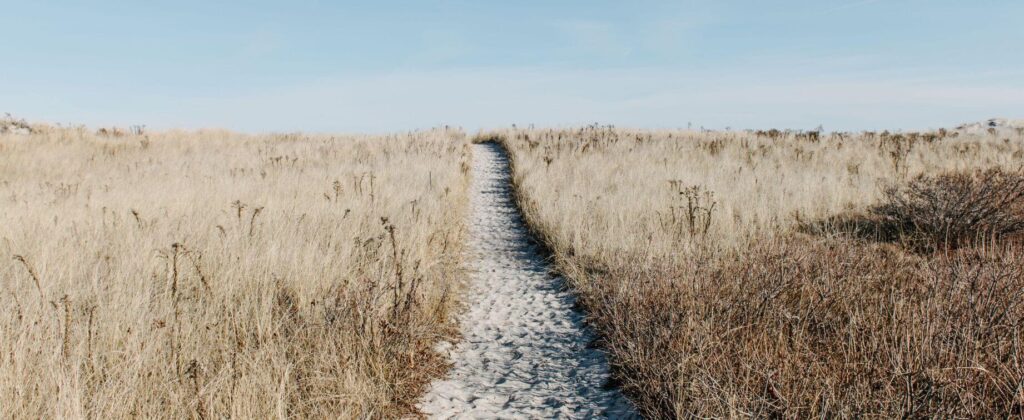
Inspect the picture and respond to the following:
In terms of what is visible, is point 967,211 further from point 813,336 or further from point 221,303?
point 221,303

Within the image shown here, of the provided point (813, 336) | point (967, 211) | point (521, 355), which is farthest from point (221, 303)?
point (967, 211)

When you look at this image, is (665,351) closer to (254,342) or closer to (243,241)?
(254,342)

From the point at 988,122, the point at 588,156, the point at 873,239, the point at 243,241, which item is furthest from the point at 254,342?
the point at 988,122

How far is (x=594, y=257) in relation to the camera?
18.9ft

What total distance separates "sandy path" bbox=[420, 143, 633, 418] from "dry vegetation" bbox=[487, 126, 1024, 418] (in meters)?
0.22

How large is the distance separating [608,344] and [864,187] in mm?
7969

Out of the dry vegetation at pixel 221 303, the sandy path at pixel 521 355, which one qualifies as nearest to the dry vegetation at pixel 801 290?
the sandy path at pixel 521 355

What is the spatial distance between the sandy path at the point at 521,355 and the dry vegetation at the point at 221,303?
0.26 meters

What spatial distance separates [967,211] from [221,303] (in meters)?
7.57

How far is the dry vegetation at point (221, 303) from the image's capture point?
2.62 metres

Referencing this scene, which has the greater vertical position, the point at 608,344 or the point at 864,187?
the point at 864,187

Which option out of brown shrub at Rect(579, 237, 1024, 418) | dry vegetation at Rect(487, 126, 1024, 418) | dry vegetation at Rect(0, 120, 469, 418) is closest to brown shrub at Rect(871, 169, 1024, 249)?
dry vegetation at Rect(487, 126, 1024, 418)

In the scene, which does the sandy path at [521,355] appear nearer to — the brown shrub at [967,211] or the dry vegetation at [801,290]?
the dry vegetation at [801,290]

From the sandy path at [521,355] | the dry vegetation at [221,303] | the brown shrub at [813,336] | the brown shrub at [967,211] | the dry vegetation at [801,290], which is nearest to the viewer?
the brown shrub at [813,336]
